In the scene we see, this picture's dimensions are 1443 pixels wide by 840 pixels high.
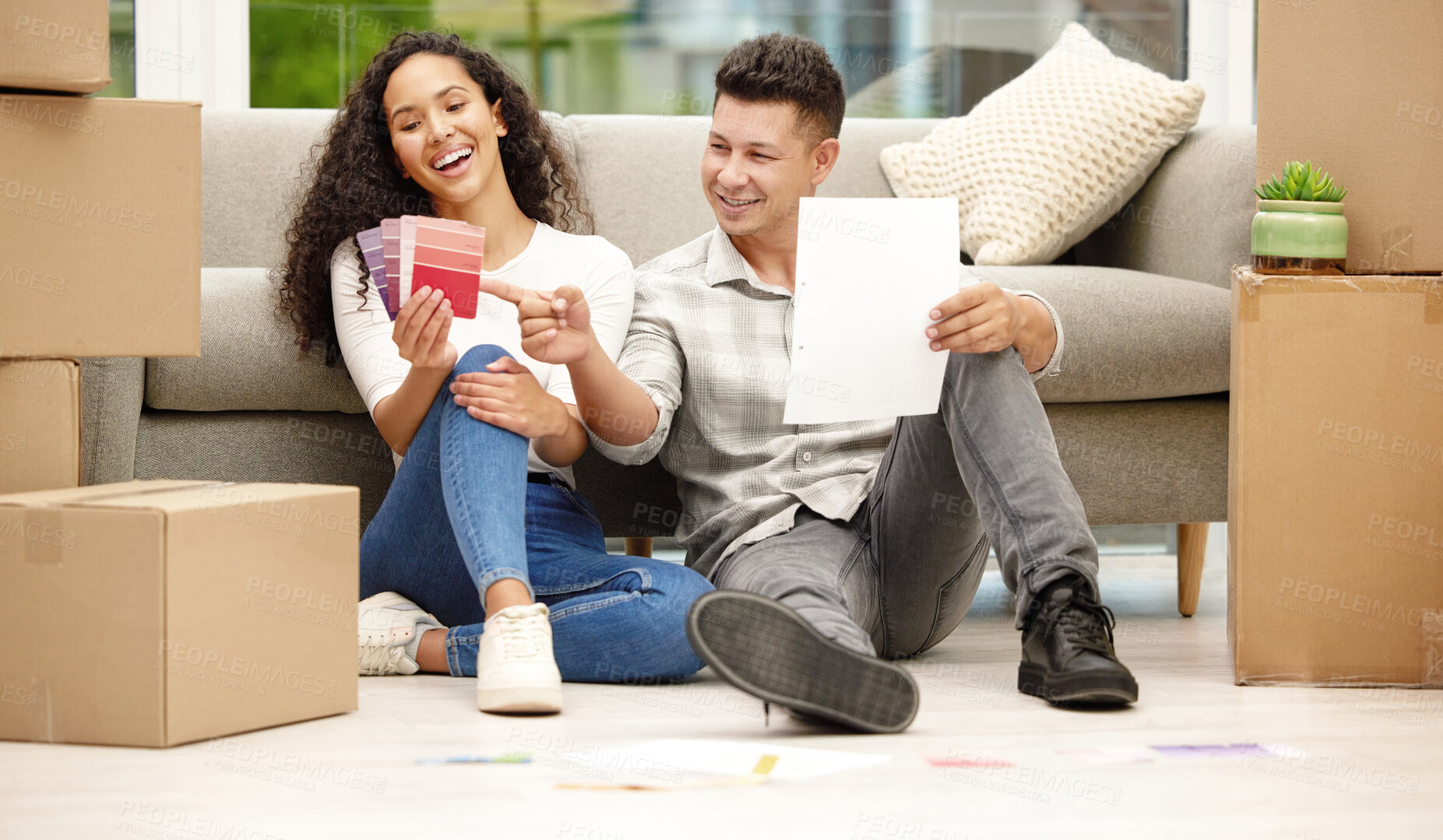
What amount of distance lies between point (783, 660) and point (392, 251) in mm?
524

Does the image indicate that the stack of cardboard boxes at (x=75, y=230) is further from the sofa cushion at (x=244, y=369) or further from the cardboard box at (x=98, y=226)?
the sofa cushion at (x=244, y=369)

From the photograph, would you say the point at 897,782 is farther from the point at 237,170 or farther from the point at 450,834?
the point at 237,170

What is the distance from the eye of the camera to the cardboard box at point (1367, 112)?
1.42 meters

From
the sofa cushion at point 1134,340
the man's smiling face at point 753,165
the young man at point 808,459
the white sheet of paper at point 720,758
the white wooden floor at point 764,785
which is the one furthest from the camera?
the sofa cushion at point 1134,340

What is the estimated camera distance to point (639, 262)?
2082mm

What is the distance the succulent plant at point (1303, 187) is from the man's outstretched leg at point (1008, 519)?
0.37 m

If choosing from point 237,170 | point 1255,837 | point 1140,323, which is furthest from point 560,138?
point 1255,837

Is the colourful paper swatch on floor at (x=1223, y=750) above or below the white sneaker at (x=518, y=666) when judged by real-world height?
below

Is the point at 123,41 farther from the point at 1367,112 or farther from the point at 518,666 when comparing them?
the point at 1367,112

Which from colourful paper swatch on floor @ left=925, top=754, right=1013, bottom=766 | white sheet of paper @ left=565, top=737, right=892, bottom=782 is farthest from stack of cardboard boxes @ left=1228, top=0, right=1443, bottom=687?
white sheet of paper @ left=565, top=737, right=892, bottom=782

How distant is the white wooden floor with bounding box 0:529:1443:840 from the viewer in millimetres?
954

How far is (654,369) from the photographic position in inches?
57.7

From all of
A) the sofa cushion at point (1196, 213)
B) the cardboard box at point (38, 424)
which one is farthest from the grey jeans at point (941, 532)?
the sofa cushion at point (1196, 213)

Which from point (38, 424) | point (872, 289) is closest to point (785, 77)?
point (872, 289)
